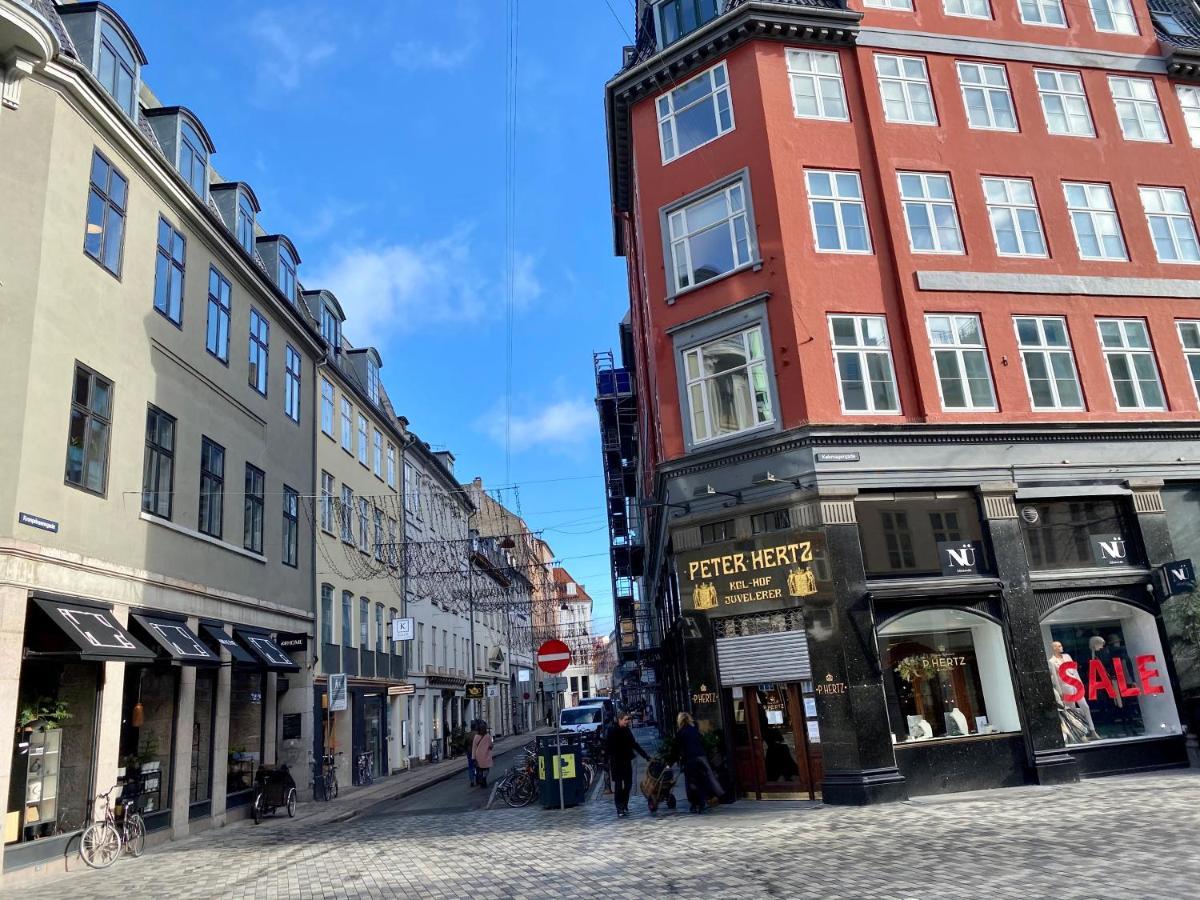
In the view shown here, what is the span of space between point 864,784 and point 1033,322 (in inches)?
397

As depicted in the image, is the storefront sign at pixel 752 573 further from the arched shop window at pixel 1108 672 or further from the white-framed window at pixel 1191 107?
the white-framed window at pixel 1191 107

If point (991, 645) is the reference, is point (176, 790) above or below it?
below

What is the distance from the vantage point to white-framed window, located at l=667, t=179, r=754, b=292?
1811cm

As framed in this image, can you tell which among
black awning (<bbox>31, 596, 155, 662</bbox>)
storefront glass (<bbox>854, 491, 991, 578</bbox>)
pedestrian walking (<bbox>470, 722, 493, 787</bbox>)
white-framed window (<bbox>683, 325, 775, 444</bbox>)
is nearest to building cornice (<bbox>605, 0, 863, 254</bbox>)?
white-framed window (<bbox>683, 325, 775, 444</bbox>)

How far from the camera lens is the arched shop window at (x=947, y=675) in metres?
15.5

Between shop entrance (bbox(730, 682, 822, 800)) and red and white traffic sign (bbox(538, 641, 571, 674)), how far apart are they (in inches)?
145

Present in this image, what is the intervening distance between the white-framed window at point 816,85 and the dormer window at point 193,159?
13.8 metres

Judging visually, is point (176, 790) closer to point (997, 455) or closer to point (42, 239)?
point (42, 239)

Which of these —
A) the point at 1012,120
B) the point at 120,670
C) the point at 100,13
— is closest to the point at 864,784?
the point at 120,670

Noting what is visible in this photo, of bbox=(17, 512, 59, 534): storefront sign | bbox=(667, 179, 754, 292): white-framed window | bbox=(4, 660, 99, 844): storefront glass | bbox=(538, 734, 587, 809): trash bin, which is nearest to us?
bbox=(17, 512, 59, 534): storefront sign

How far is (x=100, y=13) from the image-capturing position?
17.0 metres

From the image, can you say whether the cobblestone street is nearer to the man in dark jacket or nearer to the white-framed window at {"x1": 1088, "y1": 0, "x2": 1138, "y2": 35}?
the man in dark jacket

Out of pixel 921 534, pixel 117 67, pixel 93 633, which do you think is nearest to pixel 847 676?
pixel 921 534

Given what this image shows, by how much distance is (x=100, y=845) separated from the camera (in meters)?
13.7
